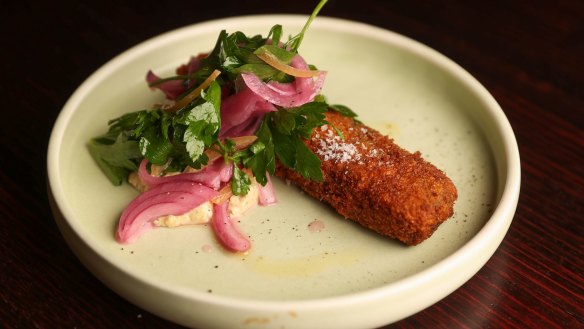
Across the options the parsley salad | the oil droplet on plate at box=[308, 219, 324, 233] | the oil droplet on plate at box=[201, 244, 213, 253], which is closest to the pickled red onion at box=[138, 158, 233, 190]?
the parsley salad

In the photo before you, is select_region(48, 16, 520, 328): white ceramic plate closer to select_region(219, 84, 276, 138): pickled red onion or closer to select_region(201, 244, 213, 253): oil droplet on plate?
select_region(201, 244, 213, 253): oil droplet on plate

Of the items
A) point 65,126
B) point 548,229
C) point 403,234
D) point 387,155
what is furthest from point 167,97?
point 548,229

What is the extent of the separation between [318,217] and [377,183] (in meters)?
0.32

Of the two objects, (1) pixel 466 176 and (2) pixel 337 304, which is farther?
(1) pixel 466 176

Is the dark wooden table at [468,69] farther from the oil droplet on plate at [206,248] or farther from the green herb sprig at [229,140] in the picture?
the green herb sprig at [229,140]

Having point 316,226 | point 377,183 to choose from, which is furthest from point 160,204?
point 377,183

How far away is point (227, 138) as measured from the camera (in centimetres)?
317

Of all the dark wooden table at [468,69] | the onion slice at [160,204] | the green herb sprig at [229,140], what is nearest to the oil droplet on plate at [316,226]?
the green herb sprig at [229,140]

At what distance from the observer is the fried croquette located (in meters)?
3.02

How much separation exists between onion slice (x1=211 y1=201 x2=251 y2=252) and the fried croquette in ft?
1.21

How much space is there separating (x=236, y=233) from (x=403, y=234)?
2.30 ft

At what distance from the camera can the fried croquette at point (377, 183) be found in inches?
119

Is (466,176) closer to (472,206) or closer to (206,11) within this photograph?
(472,206)

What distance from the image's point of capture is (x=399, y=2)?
4.95 meters
